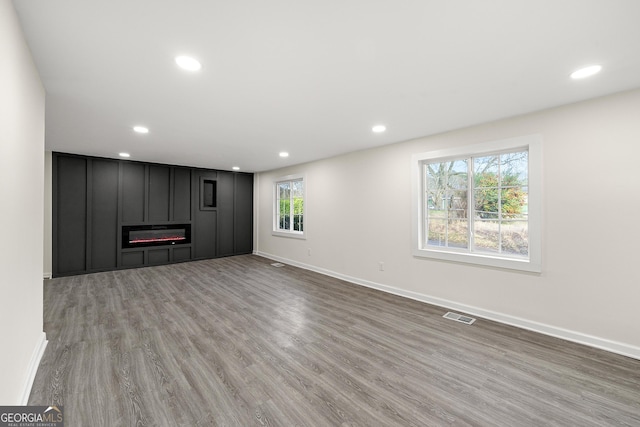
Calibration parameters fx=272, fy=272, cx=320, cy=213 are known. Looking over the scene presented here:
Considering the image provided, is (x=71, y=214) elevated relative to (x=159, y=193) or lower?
lower

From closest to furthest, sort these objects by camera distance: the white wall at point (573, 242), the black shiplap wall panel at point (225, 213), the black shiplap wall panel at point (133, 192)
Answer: the white wall at point (573, 242) → the black shiplap wall panel at point (133, 192) → the black shiplap wall panel at point (225, 213)

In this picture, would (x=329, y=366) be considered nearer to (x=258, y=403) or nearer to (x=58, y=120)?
(x=258, y=403)

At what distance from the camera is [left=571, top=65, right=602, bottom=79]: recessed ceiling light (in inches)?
80.9

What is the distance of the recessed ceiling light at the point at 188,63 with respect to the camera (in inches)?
76.5

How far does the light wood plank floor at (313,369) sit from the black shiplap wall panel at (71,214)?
187 centimetres

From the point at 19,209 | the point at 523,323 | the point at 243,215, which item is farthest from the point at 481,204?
the point at 243,215

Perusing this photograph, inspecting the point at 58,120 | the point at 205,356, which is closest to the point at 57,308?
the point at 58,120

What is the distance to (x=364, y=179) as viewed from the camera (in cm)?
477

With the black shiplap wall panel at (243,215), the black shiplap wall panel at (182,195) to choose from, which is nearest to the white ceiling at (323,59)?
the black shiplap wall panel at (182,195)

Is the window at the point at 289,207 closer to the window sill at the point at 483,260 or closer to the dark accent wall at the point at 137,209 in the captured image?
the dark accent wall at the point at 137,209

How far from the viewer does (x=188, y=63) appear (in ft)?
6.59

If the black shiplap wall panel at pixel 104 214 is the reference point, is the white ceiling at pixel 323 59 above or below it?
above

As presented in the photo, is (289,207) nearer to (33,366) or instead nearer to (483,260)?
(483,260)

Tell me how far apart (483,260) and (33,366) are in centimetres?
442
